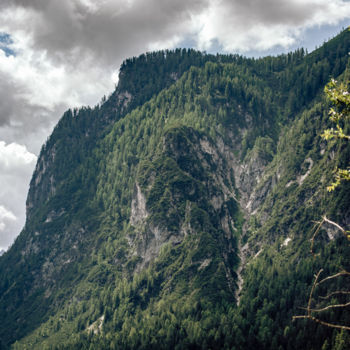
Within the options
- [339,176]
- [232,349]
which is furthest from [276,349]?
[339,176]

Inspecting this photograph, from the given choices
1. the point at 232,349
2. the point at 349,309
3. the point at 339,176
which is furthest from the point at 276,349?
the point at 339,176

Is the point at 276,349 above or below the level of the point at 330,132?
below

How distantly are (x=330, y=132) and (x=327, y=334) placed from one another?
197458mm

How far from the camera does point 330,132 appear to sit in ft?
77.2

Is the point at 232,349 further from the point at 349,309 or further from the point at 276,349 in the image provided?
the point at 349,309

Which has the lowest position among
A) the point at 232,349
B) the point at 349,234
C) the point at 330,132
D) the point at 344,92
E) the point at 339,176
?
the point at 232,349

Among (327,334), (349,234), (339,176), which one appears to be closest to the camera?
(349,234)

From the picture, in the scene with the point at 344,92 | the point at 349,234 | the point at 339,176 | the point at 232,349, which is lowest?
the point at 232,349

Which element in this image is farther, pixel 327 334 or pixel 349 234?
pixel 327 334

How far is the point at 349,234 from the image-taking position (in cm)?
2030

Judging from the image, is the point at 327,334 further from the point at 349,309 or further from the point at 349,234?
the point at 349,234

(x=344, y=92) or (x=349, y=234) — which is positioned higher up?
(x=344, y=92)

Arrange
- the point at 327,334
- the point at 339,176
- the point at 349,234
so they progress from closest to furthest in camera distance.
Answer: the point at 349,234, the point at 339,176, the point at 327,334

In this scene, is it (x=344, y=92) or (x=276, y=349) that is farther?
(x=276, y=349)
